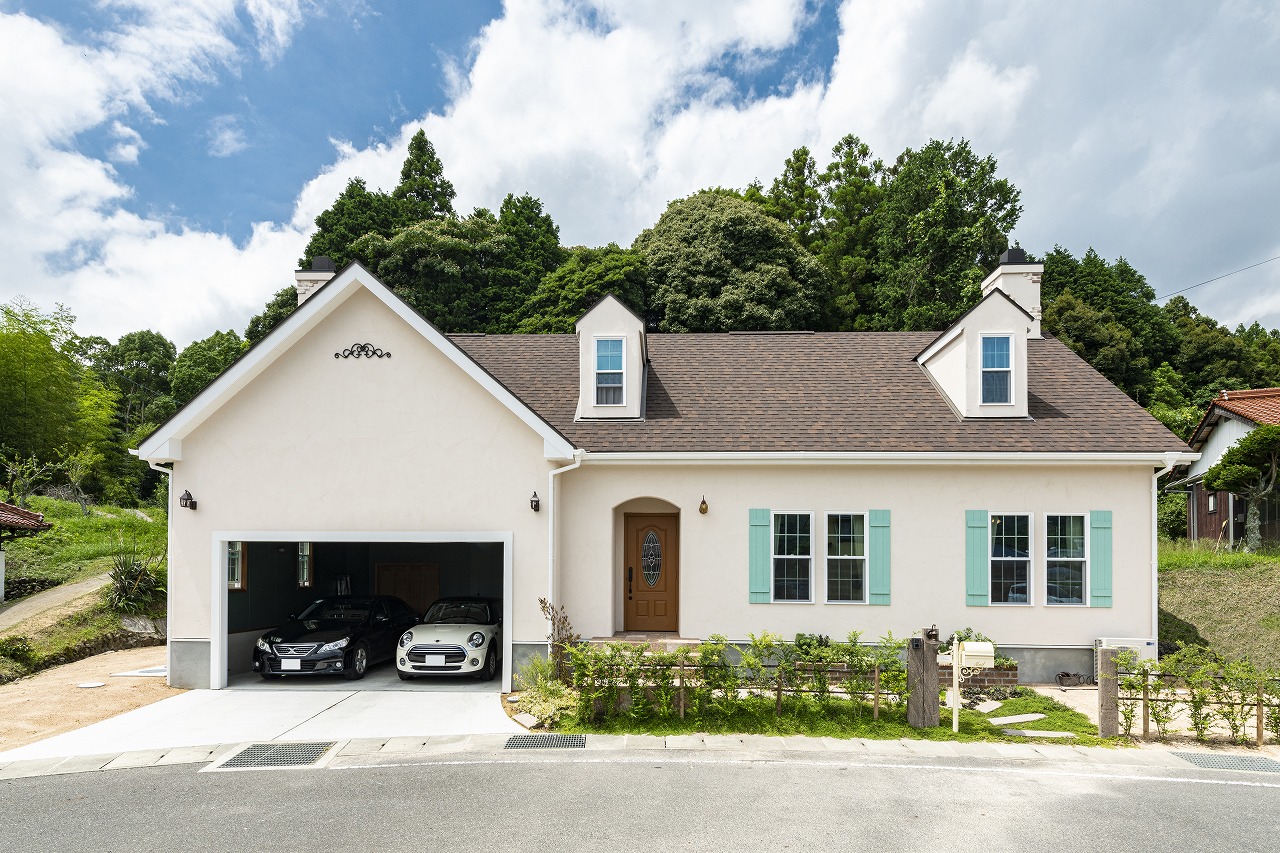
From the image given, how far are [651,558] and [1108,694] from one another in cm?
762

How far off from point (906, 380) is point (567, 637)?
895 centimetres

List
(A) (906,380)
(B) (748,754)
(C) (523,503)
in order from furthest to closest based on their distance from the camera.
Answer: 1. (A) (906,380)
2. (C) (523,503)
3. (B) (748,754)

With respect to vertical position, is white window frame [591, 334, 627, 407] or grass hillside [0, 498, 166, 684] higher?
white window frame [591, 334, 627, 407]

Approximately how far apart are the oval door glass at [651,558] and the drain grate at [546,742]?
5.07 metres

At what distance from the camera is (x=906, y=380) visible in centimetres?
1641

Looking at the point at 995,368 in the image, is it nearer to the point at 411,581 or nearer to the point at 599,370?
the point at 599,370

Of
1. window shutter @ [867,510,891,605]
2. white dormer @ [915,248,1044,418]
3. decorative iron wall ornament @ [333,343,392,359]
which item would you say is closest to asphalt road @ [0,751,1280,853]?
window shutter @ [867,510,891,605]

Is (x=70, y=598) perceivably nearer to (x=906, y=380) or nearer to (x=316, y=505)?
(x=316, y=505)

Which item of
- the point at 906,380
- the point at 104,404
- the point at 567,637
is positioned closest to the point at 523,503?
the point at 567,637

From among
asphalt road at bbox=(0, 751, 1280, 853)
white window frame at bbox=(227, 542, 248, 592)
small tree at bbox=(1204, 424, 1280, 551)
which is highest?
small tree at bbox=(1204, 424, 1280, 551)

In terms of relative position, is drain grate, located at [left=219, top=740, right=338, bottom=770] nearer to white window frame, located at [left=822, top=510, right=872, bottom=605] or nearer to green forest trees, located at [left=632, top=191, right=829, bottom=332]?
white window frame, located at [left=822, top=510, right=872, bottom=605]

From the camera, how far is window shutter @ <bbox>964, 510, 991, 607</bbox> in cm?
1353

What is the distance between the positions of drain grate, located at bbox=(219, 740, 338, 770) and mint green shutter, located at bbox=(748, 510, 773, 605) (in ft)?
23.5

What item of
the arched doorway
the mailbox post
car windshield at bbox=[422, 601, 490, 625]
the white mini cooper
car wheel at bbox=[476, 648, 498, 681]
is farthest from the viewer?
the arched doorway
